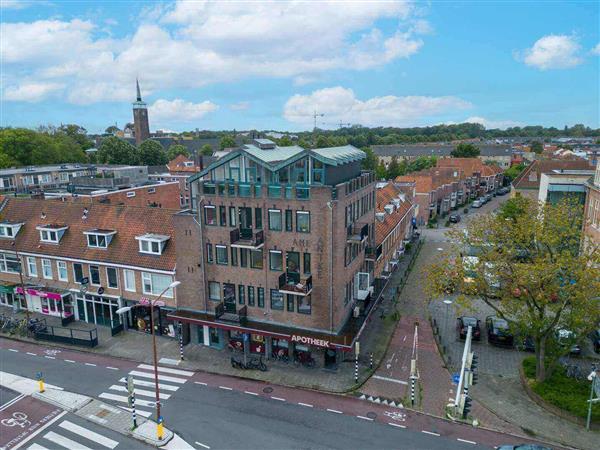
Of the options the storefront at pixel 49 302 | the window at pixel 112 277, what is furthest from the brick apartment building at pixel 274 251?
the storefront at pixel 49 302

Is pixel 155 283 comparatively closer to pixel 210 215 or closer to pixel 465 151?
pixel 210 215

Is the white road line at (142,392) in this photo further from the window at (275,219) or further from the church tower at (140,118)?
the church tower at (140,118)

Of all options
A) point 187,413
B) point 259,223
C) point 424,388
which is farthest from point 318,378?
point 259,223

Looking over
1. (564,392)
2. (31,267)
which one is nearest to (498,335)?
(564,392)

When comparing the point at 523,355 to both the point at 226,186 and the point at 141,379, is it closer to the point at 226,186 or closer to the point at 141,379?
the point at 226,186

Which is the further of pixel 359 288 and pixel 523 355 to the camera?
pixel 359 288

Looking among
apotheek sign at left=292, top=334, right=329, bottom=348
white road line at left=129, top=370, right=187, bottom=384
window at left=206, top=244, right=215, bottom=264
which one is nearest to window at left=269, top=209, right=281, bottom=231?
window at left=206, top=244, right=215, bottom=264
